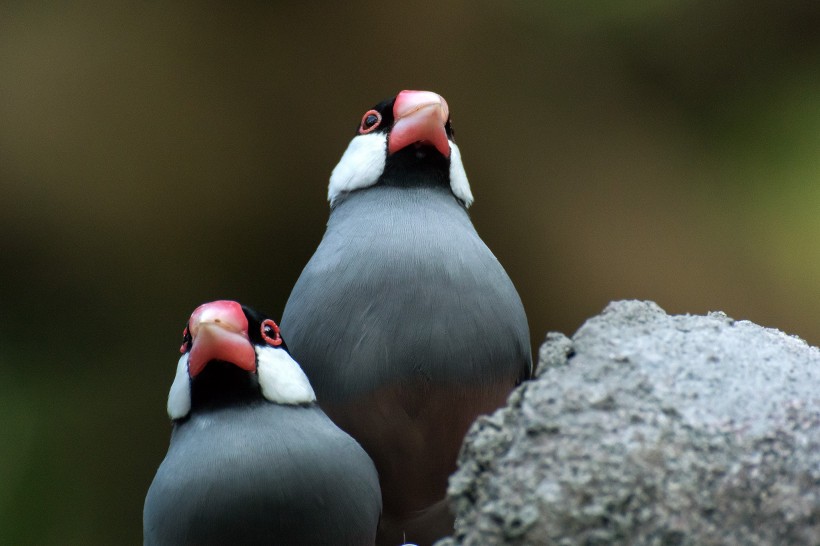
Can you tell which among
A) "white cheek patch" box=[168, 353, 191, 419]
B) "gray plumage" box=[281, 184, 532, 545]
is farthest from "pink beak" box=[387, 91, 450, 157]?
"white cheek patch" box=[168, 353, 191, 419]

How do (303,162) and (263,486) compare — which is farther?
(303,162)

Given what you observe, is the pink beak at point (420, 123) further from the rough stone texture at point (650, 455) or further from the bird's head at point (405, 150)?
the rough stone texture at point (650, 455)

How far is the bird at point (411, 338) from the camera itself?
122cm

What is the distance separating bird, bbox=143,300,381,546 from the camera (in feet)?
3.59

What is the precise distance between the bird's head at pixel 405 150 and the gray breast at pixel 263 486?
414 mm

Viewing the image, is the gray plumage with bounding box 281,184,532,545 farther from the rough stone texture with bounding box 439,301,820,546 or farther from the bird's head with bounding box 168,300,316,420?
the rough stone texture with bounding box 439,301,820,546

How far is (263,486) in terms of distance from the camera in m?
1.10

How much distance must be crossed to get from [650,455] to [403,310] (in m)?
0.45

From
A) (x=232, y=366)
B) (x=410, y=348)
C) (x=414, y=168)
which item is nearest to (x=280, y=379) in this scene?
(x=232, y=366)

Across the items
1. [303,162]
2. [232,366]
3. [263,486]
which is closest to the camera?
[263,486]

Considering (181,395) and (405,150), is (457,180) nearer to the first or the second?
(405,150)

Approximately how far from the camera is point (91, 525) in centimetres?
280

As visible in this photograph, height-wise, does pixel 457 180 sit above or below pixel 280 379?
above

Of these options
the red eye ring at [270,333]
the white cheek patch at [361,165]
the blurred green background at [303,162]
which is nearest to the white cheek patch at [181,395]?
the red eye ring at [270,333]
